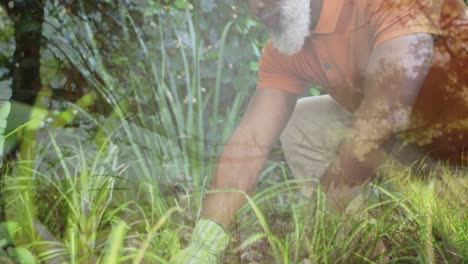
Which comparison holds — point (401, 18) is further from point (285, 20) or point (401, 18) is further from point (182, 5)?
point (182, 5)

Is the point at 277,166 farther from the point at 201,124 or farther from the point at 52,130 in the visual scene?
the point at 52,130

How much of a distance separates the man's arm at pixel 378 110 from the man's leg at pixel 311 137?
0.02 m

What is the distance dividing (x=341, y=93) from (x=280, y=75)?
5.6 inches

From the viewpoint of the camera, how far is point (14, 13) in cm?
155

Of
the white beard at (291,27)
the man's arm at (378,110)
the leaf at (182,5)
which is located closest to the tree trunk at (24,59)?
the leaf at (182,5)

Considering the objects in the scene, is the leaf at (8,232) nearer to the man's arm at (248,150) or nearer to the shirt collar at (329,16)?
the man's arm at (248,150)

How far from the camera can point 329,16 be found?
4.80ft

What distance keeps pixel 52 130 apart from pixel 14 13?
0.95 ft

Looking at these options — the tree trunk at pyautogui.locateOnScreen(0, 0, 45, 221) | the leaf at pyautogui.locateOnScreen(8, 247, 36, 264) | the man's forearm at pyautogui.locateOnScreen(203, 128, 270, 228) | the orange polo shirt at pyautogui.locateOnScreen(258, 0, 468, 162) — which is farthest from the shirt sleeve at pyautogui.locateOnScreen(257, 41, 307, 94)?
the leaf at pyautogui.locateOnScreen(8, 247, 36, 264)

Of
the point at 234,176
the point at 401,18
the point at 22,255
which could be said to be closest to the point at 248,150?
the point at 234,176

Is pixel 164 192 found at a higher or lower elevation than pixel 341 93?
lower

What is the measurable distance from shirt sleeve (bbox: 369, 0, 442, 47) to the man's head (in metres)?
0.15

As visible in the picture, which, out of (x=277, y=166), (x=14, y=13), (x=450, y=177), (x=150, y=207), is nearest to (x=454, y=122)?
(x=450, y=177)

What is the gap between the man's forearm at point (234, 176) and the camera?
1.44 meters
